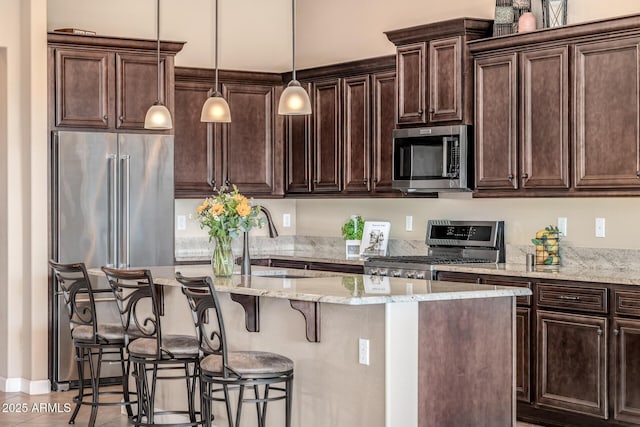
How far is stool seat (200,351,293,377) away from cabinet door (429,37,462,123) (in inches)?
108

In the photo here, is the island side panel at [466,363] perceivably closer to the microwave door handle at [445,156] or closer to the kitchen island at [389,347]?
the kitchen island at [389,347]

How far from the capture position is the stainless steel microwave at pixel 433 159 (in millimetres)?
6754

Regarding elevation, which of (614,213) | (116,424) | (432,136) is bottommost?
(116,424)

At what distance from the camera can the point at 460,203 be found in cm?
734

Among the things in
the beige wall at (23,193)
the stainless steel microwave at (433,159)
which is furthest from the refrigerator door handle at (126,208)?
the stainless steel microwave at (433,159)

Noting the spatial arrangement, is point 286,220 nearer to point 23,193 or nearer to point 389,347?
point 23,193

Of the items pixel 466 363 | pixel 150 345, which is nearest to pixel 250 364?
pixel 150 345

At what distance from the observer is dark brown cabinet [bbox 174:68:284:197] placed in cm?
809

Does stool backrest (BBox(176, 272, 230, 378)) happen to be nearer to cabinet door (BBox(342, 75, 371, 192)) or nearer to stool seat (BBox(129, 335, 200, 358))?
stool seat (BBox(129, 335, 200, 358))

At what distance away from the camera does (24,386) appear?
7.19m

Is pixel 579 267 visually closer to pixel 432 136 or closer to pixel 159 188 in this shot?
pixel 432 136

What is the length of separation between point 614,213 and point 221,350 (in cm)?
289

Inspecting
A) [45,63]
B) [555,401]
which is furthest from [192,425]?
[45,63]

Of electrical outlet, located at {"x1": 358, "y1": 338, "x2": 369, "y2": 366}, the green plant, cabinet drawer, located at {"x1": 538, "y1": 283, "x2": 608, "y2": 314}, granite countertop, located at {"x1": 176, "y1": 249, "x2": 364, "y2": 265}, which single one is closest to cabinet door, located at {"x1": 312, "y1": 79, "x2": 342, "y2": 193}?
the green plant
